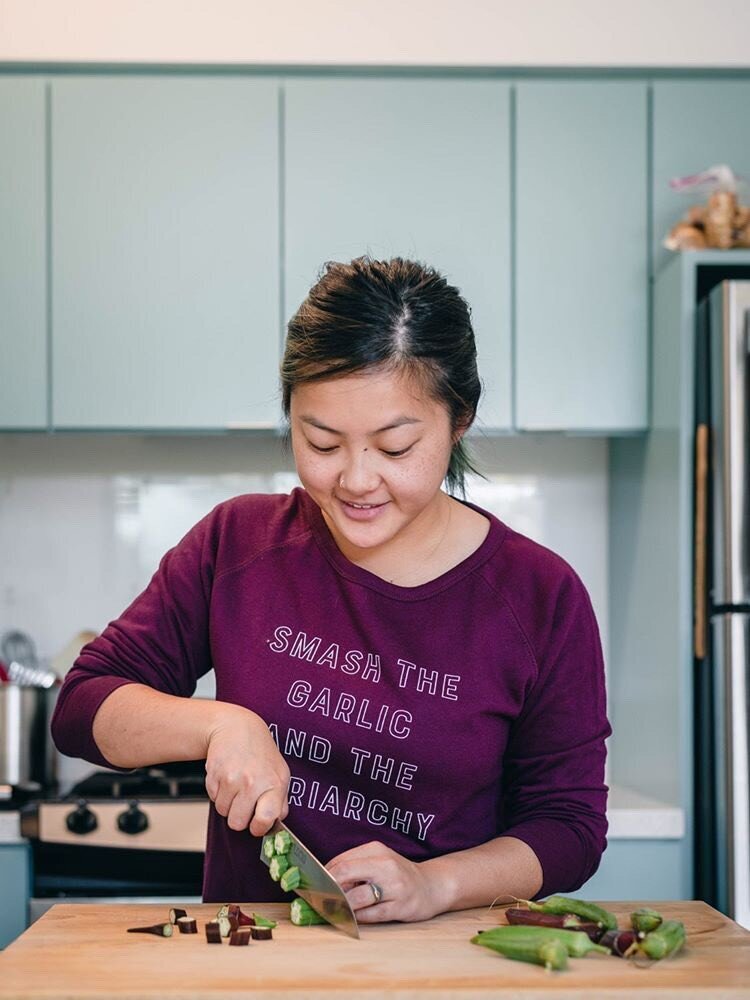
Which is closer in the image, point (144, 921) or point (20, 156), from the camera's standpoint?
point (144, 921)

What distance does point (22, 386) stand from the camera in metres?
2.71

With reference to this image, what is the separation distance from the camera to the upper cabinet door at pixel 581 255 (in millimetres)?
2721

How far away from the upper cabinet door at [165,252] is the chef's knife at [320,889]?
1.58 meters

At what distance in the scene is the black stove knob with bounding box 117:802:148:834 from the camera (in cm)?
239

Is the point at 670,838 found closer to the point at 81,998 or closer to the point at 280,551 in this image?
the point at 280,551

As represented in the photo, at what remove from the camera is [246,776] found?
119 centimetres

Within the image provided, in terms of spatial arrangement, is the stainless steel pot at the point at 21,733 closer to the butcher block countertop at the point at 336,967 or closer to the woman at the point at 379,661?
the woman at the point at 379,661

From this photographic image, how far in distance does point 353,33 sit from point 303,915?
2056 millimetres

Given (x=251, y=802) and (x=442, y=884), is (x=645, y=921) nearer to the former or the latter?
(x=442, y=884)

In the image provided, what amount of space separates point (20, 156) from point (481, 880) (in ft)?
6.69

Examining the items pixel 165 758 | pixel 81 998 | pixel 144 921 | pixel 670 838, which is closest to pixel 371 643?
pixel 165 758

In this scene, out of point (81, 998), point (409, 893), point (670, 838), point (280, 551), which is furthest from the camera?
point (670, 838)

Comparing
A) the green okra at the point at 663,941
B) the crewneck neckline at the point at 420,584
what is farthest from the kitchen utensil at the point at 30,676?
the green okra at the point at 663,941

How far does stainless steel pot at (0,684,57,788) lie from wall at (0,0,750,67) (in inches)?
53.8
